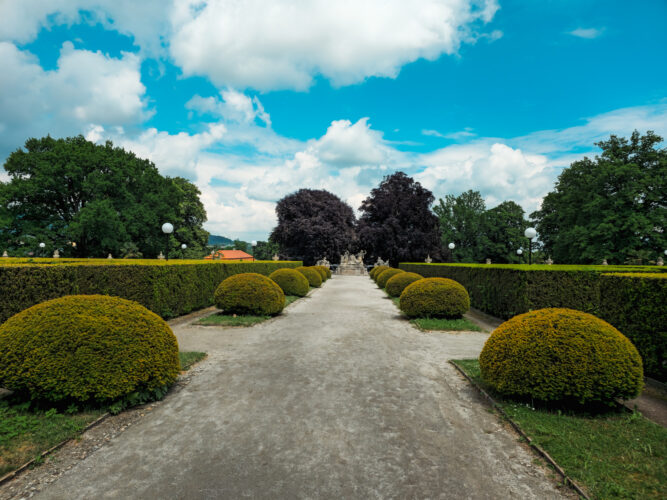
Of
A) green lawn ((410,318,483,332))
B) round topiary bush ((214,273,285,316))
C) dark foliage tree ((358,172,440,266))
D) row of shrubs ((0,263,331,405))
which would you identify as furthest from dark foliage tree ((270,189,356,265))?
row of shrubs ((0,263,331,405))

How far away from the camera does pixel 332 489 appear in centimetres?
274

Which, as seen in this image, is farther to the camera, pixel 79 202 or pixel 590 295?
pixel 79 202

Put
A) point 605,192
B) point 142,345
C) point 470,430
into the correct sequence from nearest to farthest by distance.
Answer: point 470,430, point 142,345, point 605,192

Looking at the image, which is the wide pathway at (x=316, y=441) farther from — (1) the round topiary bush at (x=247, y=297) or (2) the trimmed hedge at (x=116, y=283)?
(1) the round topiary bush at (x=247, y=297)

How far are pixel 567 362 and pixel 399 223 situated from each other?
3937 centimetres

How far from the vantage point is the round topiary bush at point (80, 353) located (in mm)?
3969

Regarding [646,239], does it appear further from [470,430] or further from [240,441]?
[240,441]

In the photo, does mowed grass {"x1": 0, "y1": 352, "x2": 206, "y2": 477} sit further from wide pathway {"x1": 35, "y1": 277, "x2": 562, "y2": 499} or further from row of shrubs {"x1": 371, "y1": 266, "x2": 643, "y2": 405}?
row of shrubs {"x1": 371, "y1": 266, "x2": 643, "y2": 405}

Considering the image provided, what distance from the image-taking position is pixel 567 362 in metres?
4.09

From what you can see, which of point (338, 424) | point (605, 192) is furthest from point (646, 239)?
point (338, 424)

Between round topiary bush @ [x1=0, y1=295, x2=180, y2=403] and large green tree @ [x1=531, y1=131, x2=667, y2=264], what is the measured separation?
104 feet

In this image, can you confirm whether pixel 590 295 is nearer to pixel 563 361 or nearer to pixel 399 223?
pixel 563 361

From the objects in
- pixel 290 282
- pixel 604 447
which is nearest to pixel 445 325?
pixel 604 447

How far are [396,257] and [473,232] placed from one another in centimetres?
2066
